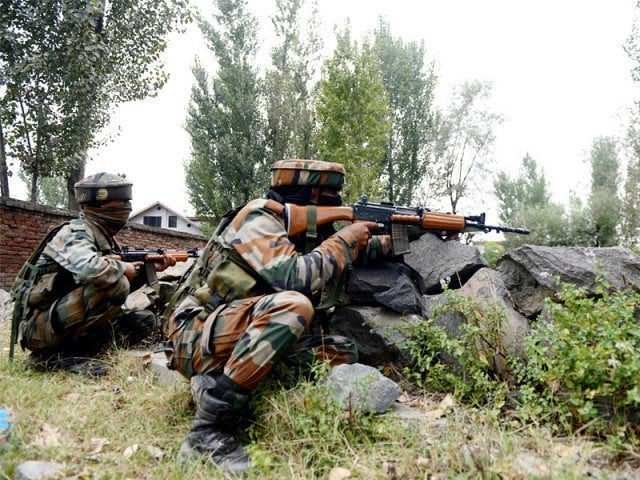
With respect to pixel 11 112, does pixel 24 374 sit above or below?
below

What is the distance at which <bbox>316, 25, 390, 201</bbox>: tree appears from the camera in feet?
48.6

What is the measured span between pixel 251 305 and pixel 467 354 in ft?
4.30

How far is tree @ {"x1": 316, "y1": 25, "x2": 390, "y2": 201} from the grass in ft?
39.9

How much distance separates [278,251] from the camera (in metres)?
2.76

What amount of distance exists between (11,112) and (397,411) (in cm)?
1142

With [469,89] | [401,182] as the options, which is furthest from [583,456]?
[469,89]

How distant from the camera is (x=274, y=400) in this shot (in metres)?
2.55

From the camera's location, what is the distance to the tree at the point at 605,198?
20.3m

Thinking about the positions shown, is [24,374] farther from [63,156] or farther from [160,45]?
[160,45]

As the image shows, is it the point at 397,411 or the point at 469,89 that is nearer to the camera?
the point at 397,411

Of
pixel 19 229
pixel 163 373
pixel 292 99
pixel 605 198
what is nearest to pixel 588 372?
pixel 163 373

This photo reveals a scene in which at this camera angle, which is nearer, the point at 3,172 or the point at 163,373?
the point at 163,373

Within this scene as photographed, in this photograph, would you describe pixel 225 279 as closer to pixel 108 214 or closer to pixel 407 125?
pixel 108 214

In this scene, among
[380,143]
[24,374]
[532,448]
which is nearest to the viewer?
[532,448]
